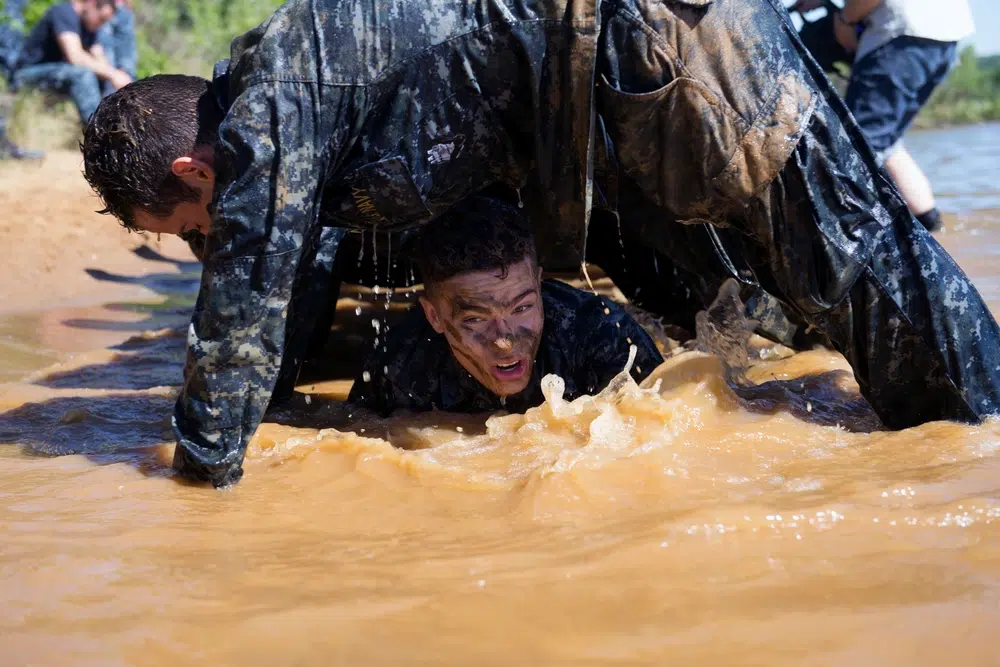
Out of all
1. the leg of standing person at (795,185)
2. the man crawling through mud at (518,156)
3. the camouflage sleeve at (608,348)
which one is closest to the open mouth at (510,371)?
the camouflage sleeve at (608,348)

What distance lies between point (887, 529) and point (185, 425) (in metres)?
1.74

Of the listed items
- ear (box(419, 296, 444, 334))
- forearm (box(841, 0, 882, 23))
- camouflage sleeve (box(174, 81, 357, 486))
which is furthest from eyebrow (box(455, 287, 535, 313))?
forearm (box(841, 0, 882, 23))

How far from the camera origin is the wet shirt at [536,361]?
143 inches

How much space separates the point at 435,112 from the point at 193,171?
657 millimetres

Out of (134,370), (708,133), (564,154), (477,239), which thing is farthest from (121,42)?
(708,133)

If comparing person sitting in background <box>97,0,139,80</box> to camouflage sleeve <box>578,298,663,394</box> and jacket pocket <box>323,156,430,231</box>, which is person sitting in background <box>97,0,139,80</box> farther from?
jacket pocket <box>323,156,430,231</box>

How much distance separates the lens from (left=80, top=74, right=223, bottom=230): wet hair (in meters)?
2.90

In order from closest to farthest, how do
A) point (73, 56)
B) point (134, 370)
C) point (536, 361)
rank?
point (536, 361) → point (134, 370) → point (73, 56)

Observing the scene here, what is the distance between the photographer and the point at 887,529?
2.33 meters

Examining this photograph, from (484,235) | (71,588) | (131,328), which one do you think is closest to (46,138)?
(131,328)

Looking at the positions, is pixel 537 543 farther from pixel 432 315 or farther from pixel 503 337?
pixel 432 315

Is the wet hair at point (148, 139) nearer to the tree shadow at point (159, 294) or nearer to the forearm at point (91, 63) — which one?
the tree shadow at point (159, 294)

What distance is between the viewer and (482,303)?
11.4 feet

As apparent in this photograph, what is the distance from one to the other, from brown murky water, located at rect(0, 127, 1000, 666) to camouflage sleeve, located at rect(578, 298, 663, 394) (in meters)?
0.33
